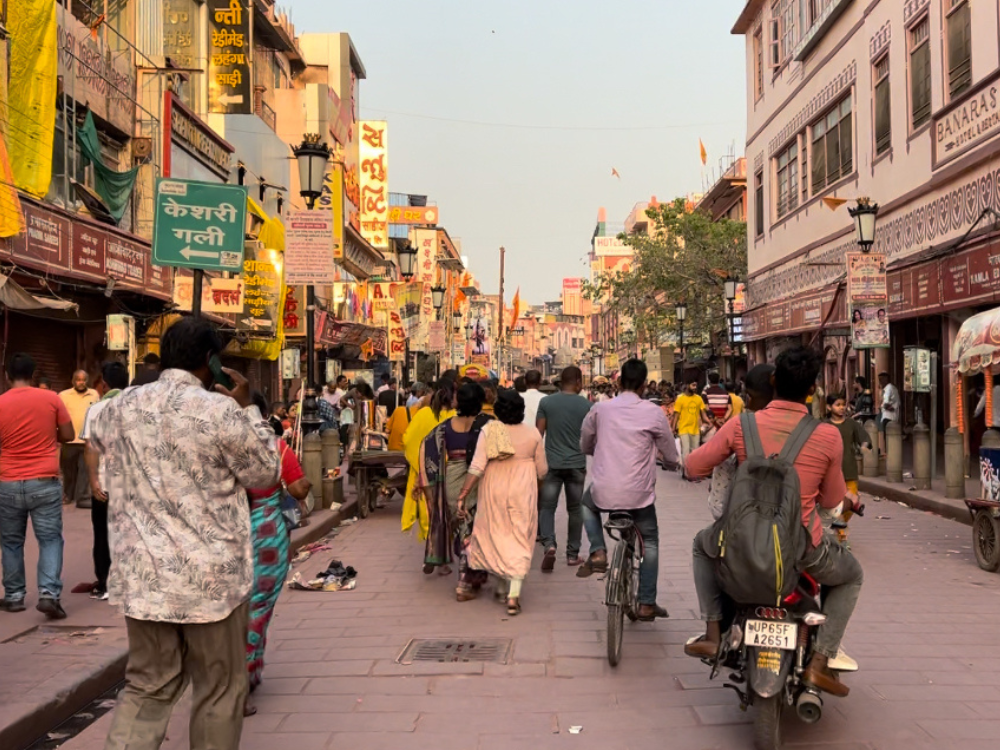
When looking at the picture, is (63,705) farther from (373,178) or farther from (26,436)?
(373,178)

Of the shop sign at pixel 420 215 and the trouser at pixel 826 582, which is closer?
the trouser at pixel 826 582

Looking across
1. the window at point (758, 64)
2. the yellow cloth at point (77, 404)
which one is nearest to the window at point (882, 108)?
the window at point (758, 64)

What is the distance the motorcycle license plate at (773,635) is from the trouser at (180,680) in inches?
86.8

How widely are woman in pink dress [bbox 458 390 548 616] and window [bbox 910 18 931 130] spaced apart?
1481 centimetres

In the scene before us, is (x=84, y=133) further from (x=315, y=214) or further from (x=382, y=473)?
(x=382, y=473)

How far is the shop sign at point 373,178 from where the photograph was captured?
4628 cm

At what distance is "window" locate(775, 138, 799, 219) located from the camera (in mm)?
29688

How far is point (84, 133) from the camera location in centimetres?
1672

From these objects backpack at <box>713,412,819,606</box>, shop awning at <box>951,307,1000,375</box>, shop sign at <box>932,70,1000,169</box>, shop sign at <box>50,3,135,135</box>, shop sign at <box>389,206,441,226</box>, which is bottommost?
backpack at <box>713,412,819,606</box>

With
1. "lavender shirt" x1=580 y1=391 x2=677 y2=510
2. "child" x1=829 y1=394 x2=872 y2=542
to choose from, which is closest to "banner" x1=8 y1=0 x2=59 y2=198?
"lavender shirt" x1=580 y1=391 x2=677 y2=510

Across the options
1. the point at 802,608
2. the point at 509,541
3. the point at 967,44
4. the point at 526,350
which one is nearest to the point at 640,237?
the point at 967,44

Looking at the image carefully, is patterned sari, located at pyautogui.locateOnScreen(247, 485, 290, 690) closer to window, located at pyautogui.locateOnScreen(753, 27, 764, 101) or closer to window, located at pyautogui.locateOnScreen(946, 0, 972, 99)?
window, located at pyautogui.locateOnScreen(946, 0, 972, 99)

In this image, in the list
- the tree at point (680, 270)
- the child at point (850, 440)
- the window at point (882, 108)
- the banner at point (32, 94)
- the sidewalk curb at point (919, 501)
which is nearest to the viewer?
the child at point (850, 440)

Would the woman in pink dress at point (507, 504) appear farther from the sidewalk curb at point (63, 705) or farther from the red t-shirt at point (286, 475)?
the sidewalk curb at point (63, 705)
